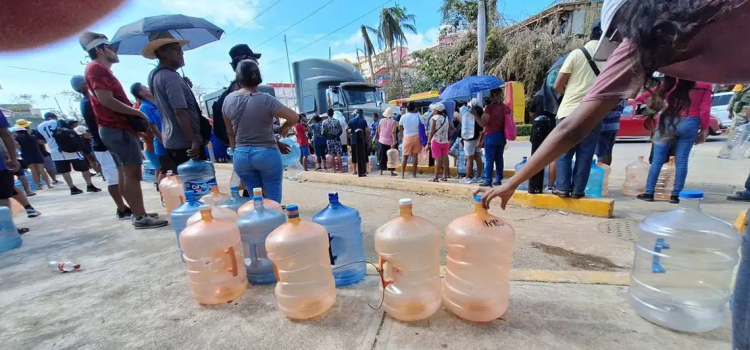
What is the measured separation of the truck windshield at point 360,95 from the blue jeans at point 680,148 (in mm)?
10713

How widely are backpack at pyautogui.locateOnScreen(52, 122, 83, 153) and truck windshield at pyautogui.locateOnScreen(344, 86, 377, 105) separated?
8.62m

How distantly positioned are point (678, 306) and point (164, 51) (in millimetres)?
4457

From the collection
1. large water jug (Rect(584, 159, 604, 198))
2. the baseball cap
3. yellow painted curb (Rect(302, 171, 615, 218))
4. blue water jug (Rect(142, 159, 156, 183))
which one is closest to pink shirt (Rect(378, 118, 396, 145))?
yellow painted curb (Rect(302, 171, 615, 218))

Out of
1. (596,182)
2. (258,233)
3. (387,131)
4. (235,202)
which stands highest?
(387,131)

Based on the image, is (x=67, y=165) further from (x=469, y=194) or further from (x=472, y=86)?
(x=472, y=86)

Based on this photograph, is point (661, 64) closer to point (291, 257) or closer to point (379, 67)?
point (291, 257)

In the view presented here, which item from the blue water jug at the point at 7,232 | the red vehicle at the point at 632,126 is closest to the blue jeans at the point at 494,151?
the blue water jug at the point at 7,232

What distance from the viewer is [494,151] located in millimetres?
4934

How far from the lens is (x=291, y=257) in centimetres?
177

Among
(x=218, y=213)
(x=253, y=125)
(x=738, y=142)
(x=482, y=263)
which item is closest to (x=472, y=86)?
(x=738, y=142)

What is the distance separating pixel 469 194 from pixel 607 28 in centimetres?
350

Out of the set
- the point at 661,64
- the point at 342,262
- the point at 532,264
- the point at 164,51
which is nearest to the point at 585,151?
the point at 532,264

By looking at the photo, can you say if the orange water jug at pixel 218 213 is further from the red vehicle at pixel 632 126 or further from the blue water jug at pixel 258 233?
the red vehicle at pixel 632 126

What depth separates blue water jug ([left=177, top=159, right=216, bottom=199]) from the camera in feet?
11.0
